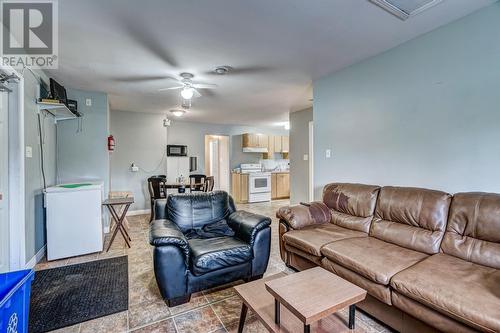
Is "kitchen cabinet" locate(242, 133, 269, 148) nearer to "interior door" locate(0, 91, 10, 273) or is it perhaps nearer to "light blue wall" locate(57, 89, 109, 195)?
"light blue wall" locate(57, 89, 109, 195)

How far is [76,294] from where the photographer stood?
7.11 ft

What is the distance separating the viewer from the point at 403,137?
2.55 metres

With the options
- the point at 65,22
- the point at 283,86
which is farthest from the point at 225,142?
the point at 65,22

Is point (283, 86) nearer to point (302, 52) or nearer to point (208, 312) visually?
point (302, 52)

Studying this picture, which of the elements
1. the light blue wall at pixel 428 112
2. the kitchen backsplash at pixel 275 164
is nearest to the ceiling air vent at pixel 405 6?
the light blue wall at pixel 428 112

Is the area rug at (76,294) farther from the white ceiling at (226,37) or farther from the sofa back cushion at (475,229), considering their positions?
the sofa back cushion at (475,229)

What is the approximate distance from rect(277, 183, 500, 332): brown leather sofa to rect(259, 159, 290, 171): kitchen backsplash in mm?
5332

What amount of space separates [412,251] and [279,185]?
568 centimetres

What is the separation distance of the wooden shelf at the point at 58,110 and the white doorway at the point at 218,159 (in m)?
4.17

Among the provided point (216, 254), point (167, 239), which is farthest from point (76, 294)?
point (216, 254)

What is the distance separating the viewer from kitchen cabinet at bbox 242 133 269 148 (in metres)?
7.31

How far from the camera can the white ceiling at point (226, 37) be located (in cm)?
191

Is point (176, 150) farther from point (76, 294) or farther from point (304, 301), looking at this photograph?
point (304, 301)

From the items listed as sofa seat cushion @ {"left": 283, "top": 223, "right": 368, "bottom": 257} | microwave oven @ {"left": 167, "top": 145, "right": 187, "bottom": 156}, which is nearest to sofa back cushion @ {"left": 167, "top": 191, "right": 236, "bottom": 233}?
sofa seat cushion @ {"left": 283, "top": 223, "right": 368, "bottom": 257}
